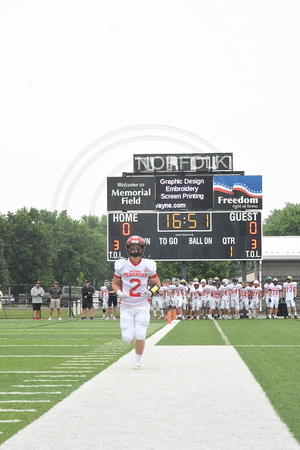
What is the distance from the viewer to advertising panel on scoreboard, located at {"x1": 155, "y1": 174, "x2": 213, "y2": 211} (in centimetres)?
3262

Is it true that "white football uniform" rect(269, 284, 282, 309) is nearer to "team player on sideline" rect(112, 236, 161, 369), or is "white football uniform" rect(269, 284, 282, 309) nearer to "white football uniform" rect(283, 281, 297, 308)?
"white football uniform" rect(283, 281, 297, 308)

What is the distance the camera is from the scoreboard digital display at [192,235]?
3222 cm

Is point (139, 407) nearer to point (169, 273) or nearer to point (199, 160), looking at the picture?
point (199, 160)

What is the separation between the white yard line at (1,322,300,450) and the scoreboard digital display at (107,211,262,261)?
898 inches

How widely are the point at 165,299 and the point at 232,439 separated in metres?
27.1

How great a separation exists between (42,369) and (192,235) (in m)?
22.7

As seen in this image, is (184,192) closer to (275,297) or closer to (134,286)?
(275,297)

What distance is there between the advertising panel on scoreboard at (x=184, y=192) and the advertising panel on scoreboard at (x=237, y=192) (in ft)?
1.24

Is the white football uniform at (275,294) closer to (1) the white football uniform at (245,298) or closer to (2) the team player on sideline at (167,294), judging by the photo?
(1) the white football uniform at (245,298)

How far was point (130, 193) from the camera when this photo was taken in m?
33.0

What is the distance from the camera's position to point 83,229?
96.4 meters

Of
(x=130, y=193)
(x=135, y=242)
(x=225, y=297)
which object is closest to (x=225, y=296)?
(x=225, y=297)

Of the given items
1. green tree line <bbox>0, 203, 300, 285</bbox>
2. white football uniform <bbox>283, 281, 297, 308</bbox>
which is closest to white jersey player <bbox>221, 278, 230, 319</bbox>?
white football uniform <bbox>283, 281, 297, 308</bbox>

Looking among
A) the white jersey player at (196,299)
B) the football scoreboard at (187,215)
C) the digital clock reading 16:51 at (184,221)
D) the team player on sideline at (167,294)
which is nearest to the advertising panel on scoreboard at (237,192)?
the football scoreboard at (187,215)
